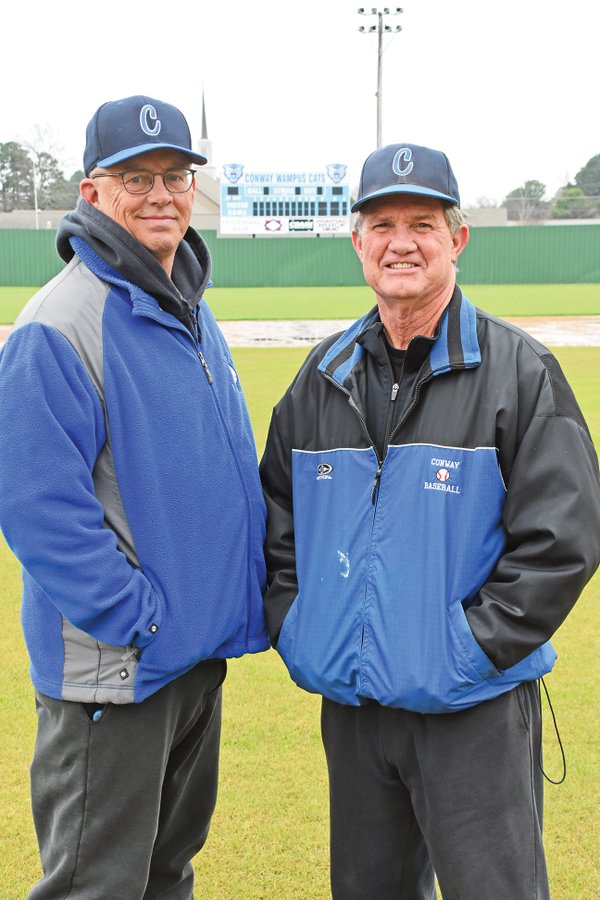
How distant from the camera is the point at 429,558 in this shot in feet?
7.89

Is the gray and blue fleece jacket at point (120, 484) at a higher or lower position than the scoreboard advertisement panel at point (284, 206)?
lower

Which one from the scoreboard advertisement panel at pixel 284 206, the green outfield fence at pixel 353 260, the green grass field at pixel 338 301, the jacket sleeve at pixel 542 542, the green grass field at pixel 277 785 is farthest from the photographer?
the scoreboard advertisement panel at pixel 284 206

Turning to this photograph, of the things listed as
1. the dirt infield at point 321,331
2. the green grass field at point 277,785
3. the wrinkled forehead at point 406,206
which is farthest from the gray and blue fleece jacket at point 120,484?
the dirt infield at point 321,331

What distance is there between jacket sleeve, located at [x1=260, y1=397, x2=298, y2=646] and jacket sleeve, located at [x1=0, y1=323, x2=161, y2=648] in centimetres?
44

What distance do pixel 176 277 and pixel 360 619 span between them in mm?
1161

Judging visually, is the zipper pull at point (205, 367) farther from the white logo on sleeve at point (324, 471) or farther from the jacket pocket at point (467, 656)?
the jacket pocket at point (467, 656)

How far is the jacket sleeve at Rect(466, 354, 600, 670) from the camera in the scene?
7.61 feet

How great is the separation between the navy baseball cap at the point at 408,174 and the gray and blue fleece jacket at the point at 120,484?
0.62 meters

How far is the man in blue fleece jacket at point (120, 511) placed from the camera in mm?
2361

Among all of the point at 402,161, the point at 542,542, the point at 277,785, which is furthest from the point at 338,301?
the point at 542,542

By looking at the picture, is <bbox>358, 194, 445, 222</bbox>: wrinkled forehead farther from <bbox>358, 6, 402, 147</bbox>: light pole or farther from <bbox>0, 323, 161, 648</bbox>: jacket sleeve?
<bbox>358, 6, 402, 147</bbox>: light pole

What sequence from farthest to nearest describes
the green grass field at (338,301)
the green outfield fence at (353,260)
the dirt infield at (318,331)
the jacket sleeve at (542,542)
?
the green outfield fence at (353,260)
the green grass field at (338,301)
the dirt infield at (318,331)
the jacket sleeve at (542,542)

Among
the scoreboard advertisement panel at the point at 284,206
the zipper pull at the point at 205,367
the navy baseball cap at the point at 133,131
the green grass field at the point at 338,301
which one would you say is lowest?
the green grass field at the point at 338,301

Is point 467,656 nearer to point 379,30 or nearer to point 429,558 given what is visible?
point 429,558
